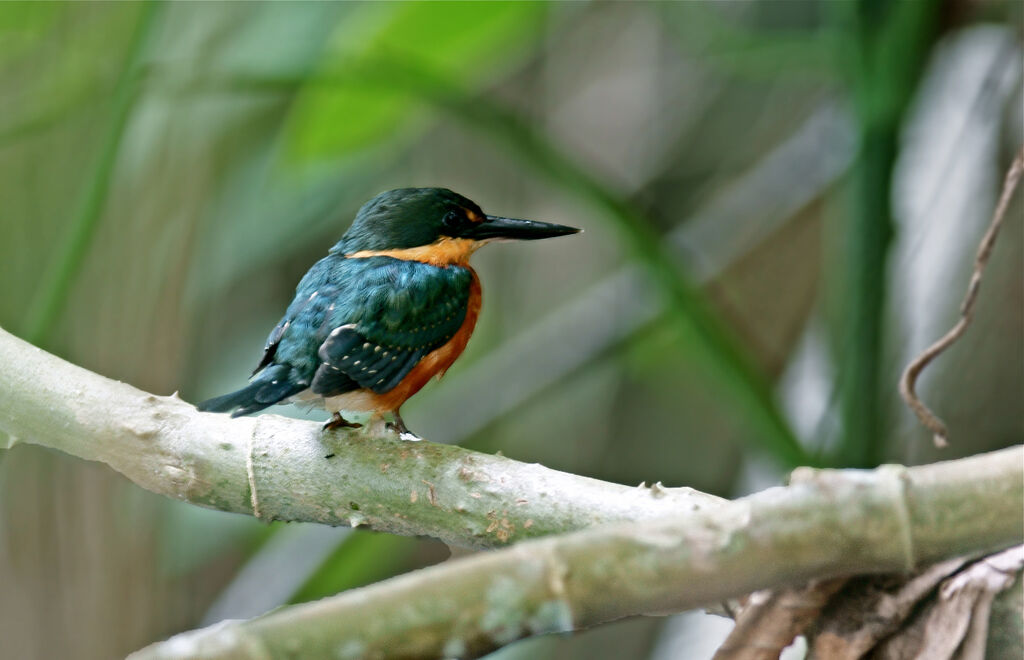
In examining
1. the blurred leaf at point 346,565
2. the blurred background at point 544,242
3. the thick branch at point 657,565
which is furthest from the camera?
the blurred leaf at point 346,565

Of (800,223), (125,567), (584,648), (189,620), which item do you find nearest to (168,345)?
(125,567)

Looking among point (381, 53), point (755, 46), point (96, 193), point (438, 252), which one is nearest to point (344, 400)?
point (438, 252)

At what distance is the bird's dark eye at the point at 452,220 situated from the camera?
3.12 ft

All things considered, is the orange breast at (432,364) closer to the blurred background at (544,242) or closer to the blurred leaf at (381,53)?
the blurred background at (544,242)

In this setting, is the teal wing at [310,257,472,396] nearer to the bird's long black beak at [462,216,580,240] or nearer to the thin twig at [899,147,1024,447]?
the bird's long black beak at [462,216,580,240]

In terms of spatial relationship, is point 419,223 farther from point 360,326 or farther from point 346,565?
point 346,565

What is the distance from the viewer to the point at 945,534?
440 mm

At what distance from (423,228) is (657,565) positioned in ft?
1.91

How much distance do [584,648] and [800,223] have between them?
988 millimetres

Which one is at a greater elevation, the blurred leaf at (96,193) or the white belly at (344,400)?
the blurred leaf at (96,193)

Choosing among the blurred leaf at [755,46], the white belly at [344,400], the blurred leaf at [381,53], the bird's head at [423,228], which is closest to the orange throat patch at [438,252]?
the bird's head at [423,228]

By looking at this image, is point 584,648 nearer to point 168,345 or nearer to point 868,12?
point 168,345

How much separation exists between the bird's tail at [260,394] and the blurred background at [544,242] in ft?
0.78

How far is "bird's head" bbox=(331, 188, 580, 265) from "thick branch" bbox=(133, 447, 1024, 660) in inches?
21.5
